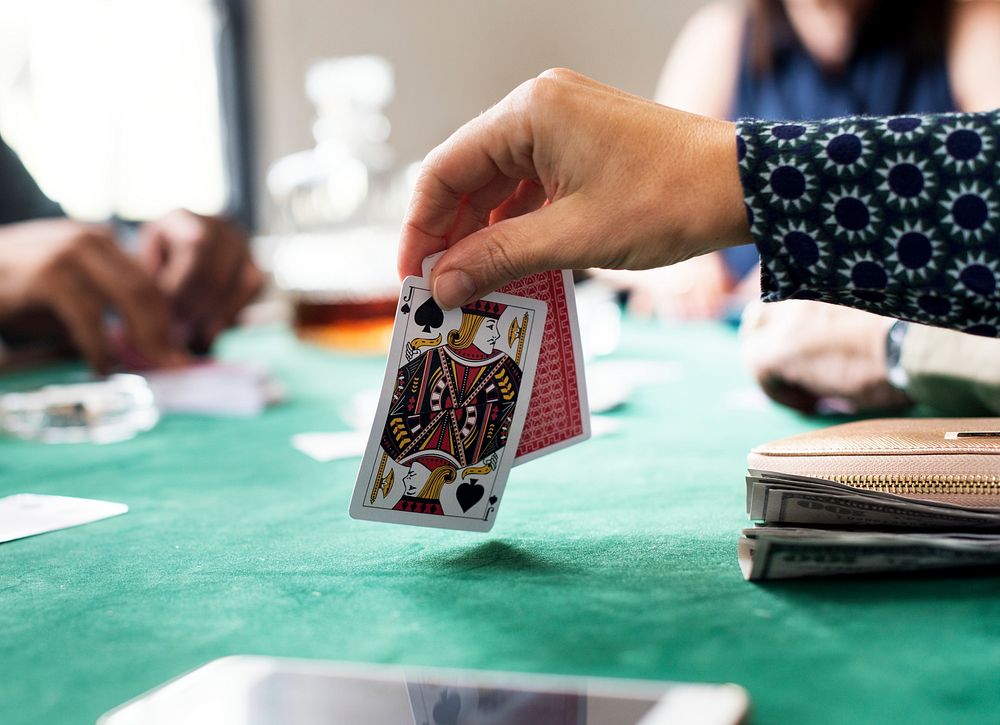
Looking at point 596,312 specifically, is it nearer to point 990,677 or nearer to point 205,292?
point 205,292

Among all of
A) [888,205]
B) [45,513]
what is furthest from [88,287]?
[888,205]

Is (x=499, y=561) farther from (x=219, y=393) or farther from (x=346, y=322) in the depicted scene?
(x=346, y=322)

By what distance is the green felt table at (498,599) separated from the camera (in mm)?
567

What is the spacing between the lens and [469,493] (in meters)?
0.87

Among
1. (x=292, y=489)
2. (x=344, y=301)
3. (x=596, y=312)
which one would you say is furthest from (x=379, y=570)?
(x=344, y=301)

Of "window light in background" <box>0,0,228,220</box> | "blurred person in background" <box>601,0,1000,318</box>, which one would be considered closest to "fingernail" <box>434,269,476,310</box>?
"blurred person in background" <box>601,0,1000,318</box>

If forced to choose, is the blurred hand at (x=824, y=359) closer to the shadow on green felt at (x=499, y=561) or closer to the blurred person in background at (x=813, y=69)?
the shadow on green felt at (x=499, y=561)

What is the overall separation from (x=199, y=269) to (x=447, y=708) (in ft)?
7.21

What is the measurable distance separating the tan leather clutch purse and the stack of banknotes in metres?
0.03

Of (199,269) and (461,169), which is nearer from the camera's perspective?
(461,169)

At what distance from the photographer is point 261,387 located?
67.4 inches

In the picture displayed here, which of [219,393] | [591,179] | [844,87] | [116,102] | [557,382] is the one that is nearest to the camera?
[591,179]

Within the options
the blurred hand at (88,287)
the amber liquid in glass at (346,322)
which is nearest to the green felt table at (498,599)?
the blurred hand at (88,287)

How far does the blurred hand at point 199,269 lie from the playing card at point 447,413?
1.64 m
